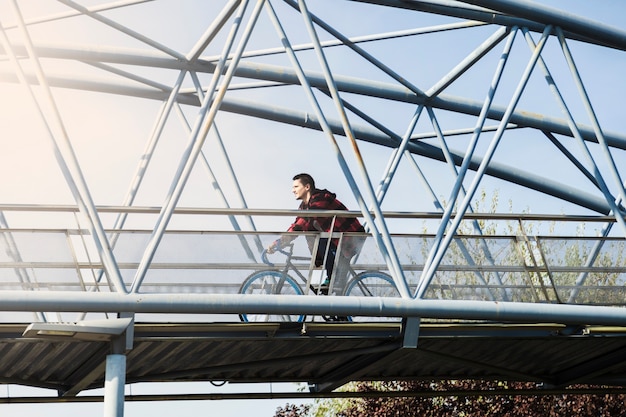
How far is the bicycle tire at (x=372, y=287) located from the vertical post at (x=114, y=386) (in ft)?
10.2

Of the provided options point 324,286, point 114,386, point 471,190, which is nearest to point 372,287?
point 324,286

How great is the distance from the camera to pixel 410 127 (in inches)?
752

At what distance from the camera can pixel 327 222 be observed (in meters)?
15.2

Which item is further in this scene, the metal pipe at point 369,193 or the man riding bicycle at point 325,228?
the man riding bicycle at point 325,228

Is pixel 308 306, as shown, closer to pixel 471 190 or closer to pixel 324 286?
pixel 324 286

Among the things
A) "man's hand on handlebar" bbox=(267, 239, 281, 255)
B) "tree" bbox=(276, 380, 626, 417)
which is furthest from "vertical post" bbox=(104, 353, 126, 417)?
"tree" bbox=(276, 380, 626, 417)

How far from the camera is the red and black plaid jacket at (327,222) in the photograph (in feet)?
48.8

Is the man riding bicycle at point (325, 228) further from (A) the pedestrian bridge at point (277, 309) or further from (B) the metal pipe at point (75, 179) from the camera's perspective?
(B) the metal pipe at point (75, 179)

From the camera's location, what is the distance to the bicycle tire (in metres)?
14.7

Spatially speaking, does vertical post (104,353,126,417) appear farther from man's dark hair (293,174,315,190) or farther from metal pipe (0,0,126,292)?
man's dark hair (293,174,315,190)

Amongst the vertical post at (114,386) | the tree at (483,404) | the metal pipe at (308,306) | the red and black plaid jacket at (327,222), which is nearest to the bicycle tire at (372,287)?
the red and black plaid jacket at (327,222)

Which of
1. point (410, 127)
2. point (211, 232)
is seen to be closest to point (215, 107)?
point (211, 232)

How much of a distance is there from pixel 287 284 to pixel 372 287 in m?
1.17

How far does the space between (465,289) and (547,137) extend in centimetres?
863
